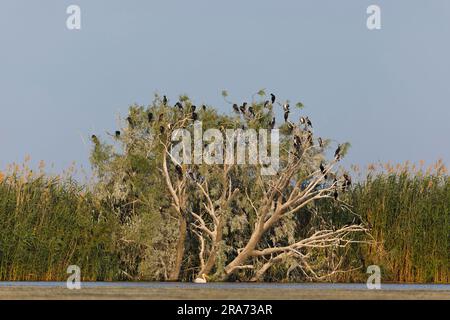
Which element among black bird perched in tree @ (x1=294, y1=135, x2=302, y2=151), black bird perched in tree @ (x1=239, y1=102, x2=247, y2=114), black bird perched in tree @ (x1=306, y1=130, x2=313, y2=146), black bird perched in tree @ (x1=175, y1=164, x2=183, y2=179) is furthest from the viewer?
black bird perched in tree @ (x1=239, y1=102, x2=247, y2=114)

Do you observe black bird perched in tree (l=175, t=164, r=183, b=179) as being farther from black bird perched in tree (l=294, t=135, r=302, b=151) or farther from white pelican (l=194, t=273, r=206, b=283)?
black bird perched in tree (l=294, t=135, r=302, b=151)

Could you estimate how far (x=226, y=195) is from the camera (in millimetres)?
21531

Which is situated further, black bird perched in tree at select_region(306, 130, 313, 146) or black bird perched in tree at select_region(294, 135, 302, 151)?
black bird perched in tree at select_region(306, 130, 313, 146)

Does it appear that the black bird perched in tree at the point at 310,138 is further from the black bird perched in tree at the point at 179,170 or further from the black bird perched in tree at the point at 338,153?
the black bird perched in tree at the point at 179,170

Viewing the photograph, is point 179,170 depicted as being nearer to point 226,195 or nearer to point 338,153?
point 226,195

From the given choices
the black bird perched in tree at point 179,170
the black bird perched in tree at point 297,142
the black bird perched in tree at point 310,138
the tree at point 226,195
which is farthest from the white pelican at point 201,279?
the black bird perched in tree at point 310,138

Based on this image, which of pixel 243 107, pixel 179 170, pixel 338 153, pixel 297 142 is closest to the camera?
pixel 297 142

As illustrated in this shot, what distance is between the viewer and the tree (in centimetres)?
2088

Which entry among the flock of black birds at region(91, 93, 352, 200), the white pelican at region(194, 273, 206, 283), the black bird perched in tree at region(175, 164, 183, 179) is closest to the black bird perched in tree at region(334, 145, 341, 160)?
the flock of black birds at region(91, 93, 352, 200)

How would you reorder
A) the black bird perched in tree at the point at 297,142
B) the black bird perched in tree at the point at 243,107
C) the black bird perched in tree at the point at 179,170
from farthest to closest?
1. the black bird perched in tree at the point at 243,107
2. the black bird perched in tree at the point at 179,170
3. the black bird perched in tree at the point at 297,142

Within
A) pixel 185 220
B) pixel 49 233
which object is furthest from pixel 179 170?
pixel 49 233

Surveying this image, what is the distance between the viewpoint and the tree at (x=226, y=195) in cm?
2088

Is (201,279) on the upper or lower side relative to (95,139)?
lower
